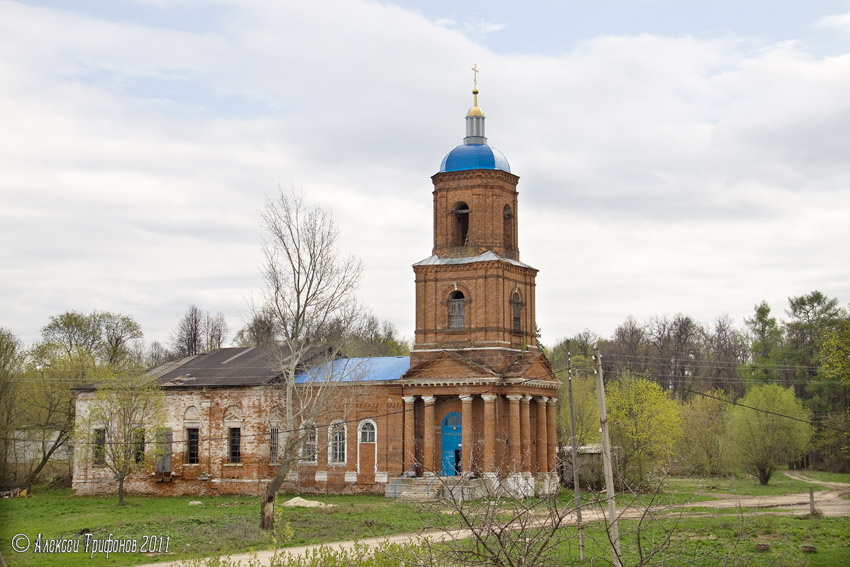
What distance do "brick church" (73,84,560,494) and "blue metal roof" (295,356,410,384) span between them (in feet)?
0.36

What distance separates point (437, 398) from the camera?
3581cm

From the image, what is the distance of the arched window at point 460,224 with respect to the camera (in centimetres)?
3772

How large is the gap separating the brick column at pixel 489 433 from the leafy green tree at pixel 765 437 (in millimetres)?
15995

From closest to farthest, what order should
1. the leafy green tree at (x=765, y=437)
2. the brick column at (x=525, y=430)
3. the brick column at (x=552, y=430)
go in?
the brick column at (x=525, y=430), the brick column at (x=552, y=430), the leafy green tree at (x=765, y=437)

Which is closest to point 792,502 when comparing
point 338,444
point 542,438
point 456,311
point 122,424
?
point 542,438

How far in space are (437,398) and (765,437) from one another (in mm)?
19793

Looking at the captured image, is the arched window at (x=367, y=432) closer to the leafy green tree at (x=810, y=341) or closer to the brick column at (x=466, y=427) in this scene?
the brick column at (x=466, y=427)

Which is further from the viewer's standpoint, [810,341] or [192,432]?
[810,341]

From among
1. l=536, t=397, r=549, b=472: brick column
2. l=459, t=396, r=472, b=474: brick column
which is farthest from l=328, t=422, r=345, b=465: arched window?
l=536, t=397, r=549, b=472: brick column

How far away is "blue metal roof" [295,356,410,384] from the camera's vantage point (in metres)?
36.6

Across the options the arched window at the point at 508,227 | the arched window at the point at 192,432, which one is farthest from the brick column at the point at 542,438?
the arched window at the point at 192,432

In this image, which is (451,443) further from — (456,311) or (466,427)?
(456,311)

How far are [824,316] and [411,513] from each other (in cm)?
4207

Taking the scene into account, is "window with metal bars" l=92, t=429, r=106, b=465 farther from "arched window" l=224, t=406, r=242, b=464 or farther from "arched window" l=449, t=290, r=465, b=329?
"arched window" l=449, t=290, r=465, b=329
